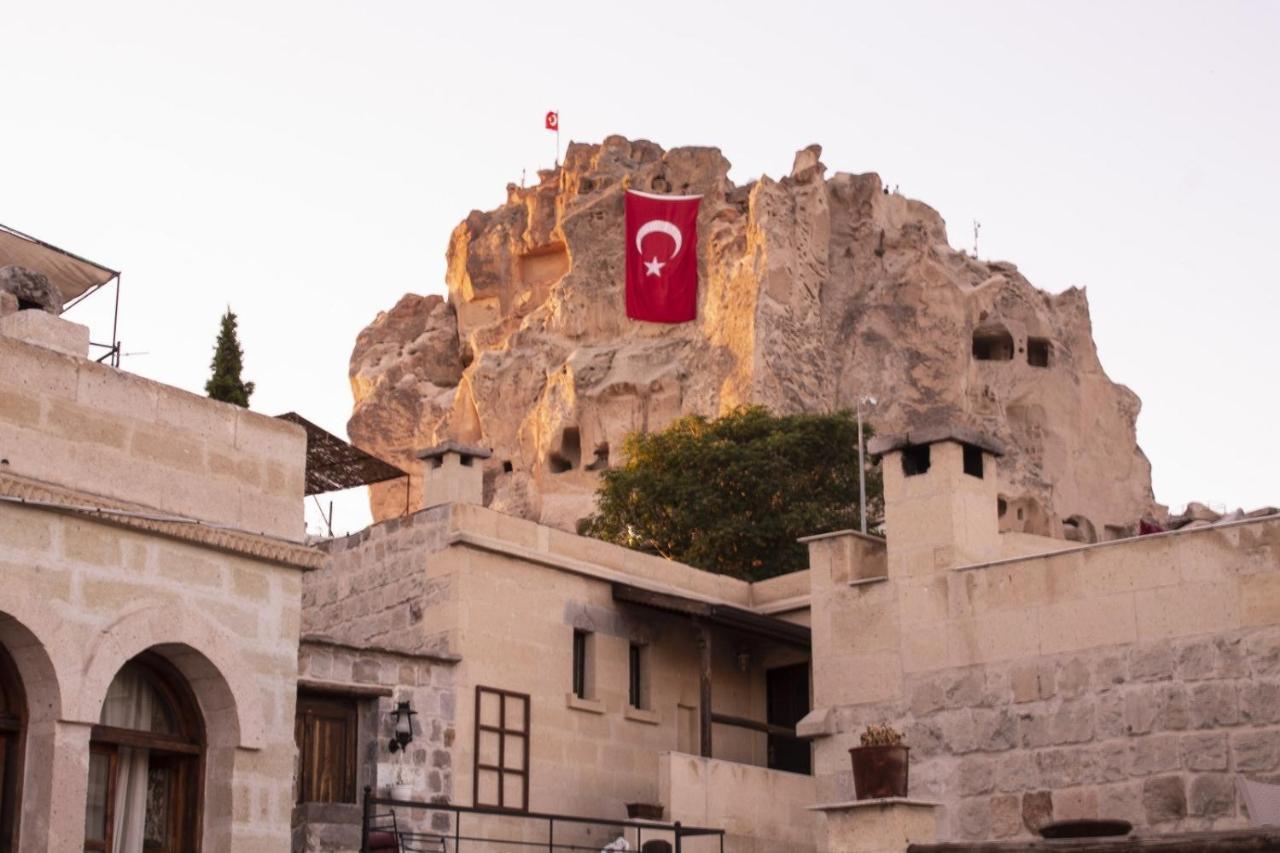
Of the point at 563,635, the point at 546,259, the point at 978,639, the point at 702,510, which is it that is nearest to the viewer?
the point at 978,639

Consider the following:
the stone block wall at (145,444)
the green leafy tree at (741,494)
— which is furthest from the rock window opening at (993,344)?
the stone block wall at (145,444)

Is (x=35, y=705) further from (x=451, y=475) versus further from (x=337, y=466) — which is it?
(x=337, y=466)

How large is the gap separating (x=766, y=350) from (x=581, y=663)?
1127 inches

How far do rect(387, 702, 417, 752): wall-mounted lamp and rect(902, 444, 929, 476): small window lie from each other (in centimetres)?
586

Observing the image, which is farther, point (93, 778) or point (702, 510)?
point (702, 510)

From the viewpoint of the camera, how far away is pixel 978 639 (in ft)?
65.1

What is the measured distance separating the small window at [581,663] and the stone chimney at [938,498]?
4.21 m

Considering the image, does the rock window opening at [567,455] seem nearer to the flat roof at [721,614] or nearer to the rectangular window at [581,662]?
the flat roof at [721,614]

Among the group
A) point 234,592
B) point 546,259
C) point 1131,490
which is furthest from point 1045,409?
point 234,592

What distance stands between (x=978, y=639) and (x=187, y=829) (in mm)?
9541

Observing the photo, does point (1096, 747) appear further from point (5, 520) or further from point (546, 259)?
point (546, 259)

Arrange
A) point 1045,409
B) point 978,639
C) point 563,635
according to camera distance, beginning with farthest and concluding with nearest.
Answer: point 1045,409 < point 563,635 < point 978,639

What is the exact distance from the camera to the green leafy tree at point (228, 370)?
3219 centimetres

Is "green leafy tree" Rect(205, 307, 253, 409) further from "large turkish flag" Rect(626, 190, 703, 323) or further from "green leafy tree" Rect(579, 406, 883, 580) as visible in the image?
"large turkish flag" Rect(626, 190, 703, 323)
